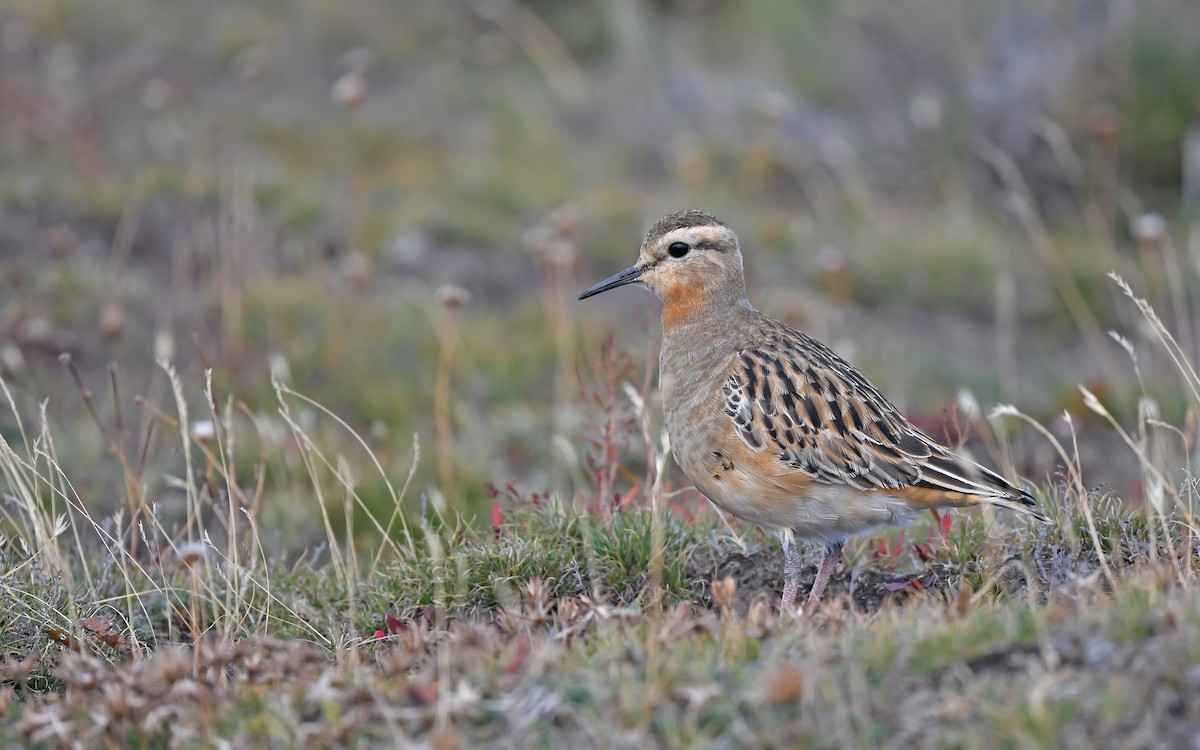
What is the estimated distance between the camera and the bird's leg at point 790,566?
553 cm

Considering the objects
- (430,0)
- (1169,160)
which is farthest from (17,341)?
(1169,160)

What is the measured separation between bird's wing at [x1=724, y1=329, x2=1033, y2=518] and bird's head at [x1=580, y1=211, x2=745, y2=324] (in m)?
0.53

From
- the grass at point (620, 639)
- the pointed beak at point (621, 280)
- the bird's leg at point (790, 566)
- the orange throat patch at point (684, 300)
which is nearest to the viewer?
the grass at point (620, 639)

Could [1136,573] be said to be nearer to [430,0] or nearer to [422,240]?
[422,240]

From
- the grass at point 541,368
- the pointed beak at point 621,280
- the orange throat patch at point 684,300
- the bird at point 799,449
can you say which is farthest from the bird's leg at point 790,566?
the pointed beak at point 621,280

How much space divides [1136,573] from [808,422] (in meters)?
1.44

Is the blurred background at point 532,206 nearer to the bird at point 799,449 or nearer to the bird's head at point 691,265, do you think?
the bird's head at point 691,265

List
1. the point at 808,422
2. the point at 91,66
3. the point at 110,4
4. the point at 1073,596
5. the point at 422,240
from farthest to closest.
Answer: the point at 110,4 → the point at 91,66 → the point at 422,240 → the point at 808,422 → the point at 1073,596

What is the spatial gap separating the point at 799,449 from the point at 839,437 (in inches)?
6.9

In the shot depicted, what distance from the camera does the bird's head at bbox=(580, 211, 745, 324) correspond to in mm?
6523

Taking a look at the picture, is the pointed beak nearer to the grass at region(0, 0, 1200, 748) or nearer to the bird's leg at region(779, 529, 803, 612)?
the grass at region(0, 0, 1200, 748)

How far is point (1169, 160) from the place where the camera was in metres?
13.0

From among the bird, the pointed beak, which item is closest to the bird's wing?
the bird

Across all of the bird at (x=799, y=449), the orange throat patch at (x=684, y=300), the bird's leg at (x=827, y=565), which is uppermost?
the orange throat patch at (x=684, y=300)
